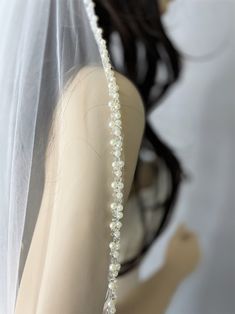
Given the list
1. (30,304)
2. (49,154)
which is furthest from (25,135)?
(30,304)

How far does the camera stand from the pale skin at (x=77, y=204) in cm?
38

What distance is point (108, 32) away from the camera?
56 cm

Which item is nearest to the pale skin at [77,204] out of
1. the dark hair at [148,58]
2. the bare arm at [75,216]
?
the bare arm at [75,216]

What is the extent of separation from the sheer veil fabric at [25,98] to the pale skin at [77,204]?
0.04 feet

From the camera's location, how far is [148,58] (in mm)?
686

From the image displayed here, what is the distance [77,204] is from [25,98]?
109mm

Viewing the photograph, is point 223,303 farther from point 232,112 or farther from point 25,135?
point 25,135

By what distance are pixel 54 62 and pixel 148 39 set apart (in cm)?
24

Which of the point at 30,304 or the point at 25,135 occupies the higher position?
the point at 25,135

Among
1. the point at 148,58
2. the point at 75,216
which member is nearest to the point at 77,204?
the point at 75,216

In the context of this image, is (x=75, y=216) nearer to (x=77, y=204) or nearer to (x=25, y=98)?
(x=77, y=204)

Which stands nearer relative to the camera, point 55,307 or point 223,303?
point 55,307

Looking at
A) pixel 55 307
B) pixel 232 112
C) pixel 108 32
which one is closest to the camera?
pixel 55 307

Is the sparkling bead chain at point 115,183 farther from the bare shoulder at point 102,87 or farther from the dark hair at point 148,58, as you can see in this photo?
the dark hair at point 148,58
